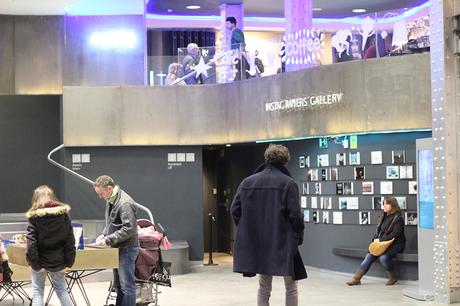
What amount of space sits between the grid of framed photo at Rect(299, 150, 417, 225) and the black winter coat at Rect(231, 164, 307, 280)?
19.7ft

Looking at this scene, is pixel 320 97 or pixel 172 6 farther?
pixel 172 6

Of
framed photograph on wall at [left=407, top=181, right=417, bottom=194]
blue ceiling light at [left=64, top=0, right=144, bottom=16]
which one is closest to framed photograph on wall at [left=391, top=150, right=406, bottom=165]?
framed photograph on wall at [left=407, top=181, right=417, bottom=194]

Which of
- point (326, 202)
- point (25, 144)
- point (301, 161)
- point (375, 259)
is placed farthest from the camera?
point (25, 144)

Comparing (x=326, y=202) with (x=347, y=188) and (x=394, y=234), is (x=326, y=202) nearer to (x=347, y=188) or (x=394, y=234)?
(x=347, y=188)

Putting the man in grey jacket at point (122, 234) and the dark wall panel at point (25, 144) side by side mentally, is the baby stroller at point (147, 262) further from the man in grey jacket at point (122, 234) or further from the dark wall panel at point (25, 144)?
the dark wall panel at point (25, 144)

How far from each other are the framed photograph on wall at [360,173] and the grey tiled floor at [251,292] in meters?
1.62

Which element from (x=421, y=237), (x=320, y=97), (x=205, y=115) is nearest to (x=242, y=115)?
(x=205, y=115)

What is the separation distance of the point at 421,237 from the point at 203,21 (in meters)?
11.4

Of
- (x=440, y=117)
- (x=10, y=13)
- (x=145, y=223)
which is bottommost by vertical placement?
(x=145, y=223)

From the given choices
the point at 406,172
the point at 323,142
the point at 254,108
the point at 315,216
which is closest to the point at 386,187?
the point at 406,172

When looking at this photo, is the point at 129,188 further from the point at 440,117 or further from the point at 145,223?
the point at 440,117

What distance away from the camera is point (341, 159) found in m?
13.0

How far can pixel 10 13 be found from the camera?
16.7 m

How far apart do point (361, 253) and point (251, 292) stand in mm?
2134
